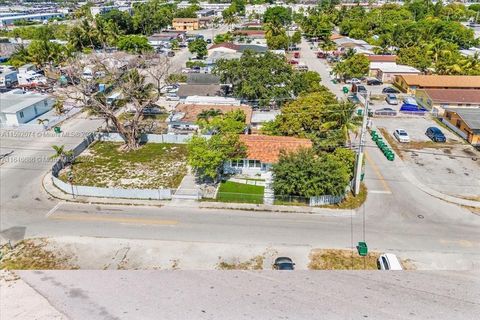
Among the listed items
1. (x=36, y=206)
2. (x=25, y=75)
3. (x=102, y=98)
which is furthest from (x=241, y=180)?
(x=25, y=75)

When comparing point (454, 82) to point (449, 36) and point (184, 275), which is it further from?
point (184, 275)

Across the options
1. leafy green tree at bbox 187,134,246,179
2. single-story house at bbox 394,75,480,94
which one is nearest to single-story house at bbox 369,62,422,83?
single-story house at bbox 394,75,480,94

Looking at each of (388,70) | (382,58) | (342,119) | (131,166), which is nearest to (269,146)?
(342,119)

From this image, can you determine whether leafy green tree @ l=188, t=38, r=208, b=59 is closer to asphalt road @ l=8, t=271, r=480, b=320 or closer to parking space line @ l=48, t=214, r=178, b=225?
parking space line @ l=48, t=214, r=178, b=225

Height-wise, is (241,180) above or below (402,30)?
below

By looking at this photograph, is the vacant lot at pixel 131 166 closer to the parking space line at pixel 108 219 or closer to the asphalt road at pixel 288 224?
the asphalt road at pixel 288 224

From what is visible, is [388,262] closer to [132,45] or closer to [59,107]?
[59,107]

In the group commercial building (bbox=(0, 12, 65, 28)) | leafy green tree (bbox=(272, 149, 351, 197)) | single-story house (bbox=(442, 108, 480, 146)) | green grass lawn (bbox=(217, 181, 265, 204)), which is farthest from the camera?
commercial building (bbox=(0, 12, 65, 28))

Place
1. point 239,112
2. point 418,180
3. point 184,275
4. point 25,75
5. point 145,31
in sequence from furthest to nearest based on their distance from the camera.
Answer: point 145,31
point 25,75
point 239,112
point 418,180
point 184,275
